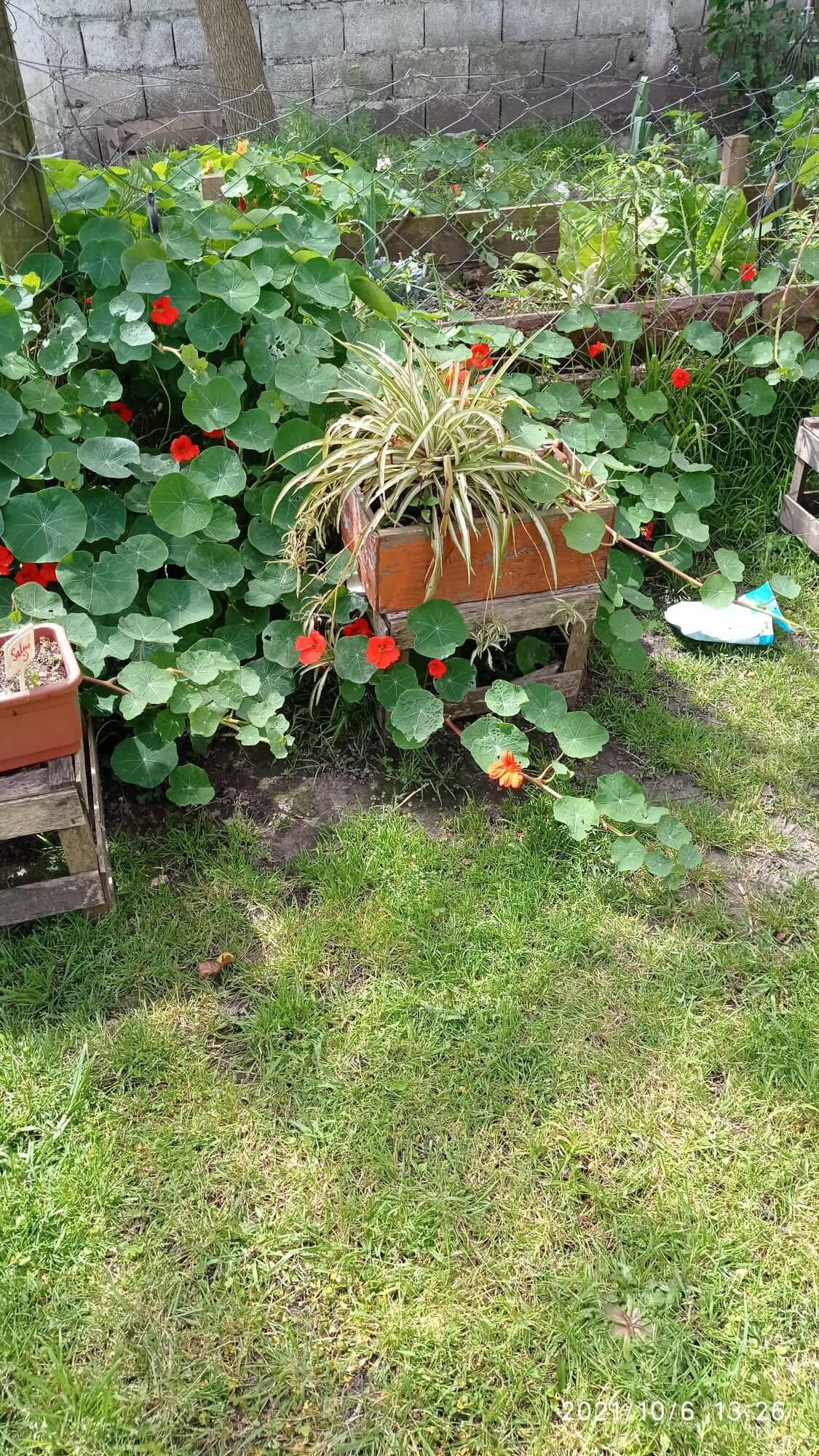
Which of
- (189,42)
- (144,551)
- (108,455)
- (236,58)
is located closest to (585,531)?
(144,551)

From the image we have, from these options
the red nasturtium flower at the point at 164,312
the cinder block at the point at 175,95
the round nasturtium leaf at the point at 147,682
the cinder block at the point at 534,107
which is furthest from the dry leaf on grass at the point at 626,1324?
the cinder block at the point at 534,107

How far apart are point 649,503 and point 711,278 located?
82 centimetres

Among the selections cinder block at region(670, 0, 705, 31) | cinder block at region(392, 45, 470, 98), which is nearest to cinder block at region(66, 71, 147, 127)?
cinder block at region(392, 45, 470, 98)

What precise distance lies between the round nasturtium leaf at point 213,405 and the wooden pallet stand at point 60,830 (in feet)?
2.75

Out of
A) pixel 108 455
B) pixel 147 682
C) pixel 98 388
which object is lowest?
pixel 147 682

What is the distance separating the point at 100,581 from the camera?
2213mm

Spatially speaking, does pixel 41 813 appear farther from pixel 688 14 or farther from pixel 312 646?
pixel 688 14

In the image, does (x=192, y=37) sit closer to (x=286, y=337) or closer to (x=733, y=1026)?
(x=286, y=337)

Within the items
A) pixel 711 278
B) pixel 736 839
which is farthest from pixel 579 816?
pixel 711 278

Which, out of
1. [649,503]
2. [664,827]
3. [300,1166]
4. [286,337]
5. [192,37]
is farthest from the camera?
[192,37]

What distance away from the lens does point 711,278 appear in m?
3.08

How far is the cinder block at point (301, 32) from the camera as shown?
18.0ft

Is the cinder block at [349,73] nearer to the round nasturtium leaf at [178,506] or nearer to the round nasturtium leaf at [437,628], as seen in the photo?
the round nasturtium leaf at [178,506]
